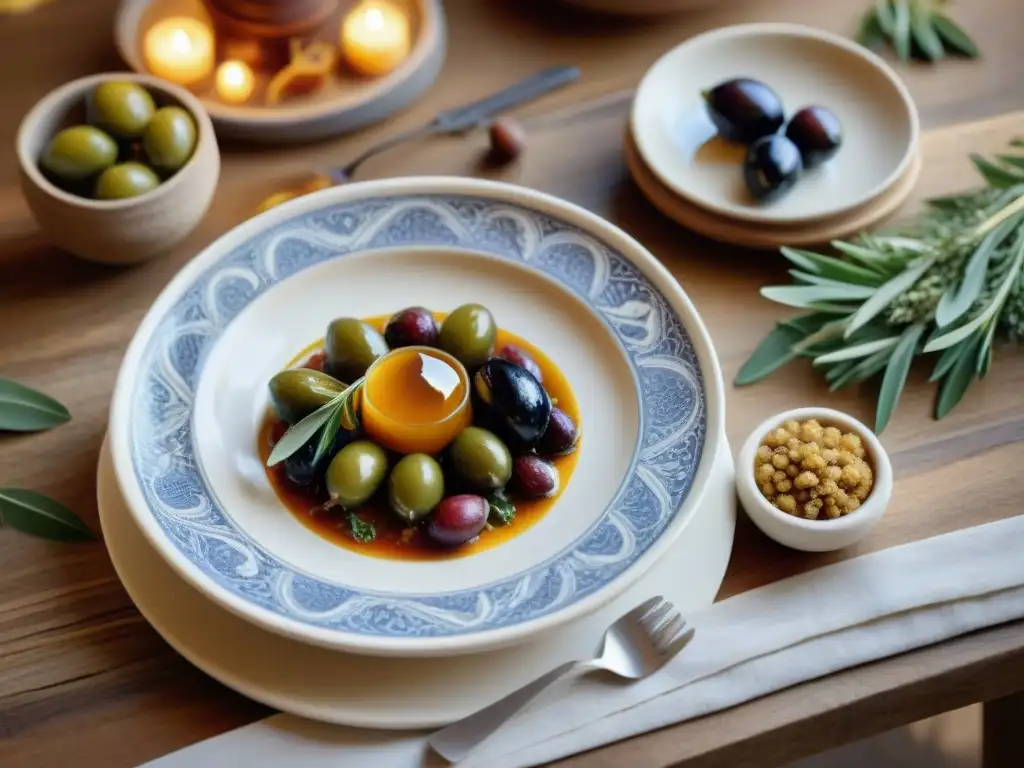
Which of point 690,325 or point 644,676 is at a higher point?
point 690,325

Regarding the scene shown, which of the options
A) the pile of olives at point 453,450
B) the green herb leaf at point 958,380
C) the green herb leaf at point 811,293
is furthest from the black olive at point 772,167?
the pile of olives at point 453,450

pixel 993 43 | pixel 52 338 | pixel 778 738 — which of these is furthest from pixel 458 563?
pixel 993 43

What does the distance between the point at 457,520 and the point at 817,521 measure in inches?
11.5

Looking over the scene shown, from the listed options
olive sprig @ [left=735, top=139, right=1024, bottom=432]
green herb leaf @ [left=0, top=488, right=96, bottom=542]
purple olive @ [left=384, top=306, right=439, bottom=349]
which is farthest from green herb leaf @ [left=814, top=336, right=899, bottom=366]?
green herb leaf @ [left=0, top=488, right=96, bottom=542]

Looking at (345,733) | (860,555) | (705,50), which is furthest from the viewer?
(705,50)

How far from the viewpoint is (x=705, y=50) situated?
4.27 feet

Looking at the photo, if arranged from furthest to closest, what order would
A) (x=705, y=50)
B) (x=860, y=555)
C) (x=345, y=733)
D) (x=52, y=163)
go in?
(x=705, y=50) → (x=52, y=163) → (x=860, y=555) → (x=345, y=733)

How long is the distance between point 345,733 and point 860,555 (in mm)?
450

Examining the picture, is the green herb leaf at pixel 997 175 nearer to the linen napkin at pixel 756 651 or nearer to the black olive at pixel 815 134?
the black olive at pixel 815 134

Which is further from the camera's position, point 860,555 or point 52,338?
point 52,338

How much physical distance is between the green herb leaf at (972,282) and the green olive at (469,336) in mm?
420

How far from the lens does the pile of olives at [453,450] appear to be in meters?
0.91

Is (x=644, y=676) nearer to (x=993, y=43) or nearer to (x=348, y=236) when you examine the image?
(x=348, y=236)

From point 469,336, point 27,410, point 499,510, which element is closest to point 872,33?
point 469,336
